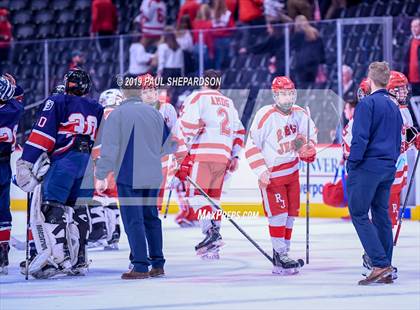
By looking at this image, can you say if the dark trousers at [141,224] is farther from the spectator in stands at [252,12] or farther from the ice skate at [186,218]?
the spectator in stands at [252,12]

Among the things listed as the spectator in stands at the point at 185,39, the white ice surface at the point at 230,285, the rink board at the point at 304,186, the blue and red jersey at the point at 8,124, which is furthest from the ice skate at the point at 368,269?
the spectator in stands at the point at 185,39

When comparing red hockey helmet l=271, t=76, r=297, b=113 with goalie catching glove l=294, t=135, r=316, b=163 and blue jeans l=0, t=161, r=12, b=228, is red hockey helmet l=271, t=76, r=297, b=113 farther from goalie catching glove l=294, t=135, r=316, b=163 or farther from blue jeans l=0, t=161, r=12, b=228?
blue jeans l=0, t=161, r=12, b=228

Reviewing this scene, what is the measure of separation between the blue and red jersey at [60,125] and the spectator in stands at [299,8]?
20.7 feet

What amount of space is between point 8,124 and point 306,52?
519 centimetres

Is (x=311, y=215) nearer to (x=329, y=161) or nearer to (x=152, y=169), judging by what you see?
(x=329, y=161)

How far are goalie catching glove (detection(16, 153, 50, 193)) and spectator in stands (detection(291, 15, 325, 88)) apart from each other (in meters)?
5.38

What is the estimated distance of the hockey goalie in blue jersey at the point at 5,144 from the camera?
29.1 ft

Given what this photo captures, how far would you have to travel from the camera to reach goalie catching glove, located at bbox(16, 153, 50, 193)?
27.5 ft

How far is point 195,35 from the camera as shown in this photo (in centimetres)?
1423

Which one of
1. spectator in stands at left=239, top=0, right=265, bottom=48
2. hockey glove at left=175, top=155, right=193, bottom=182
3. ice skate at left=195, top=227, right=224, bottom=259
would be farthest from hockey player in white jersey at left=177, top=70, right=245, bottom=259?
spectator in stands at left=239, top=0, right=265, bottom=48

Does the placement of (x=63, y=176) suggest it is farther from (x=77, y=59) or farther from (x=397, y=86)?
(x=77, y=59)

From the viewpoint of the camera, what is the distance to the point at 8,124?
8898mm

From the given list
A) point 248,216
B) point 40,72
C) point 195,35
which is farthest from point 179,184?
point 40,72

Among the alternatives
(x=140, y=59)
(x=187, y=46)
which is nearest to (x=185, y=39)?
(x=187, y=46)
